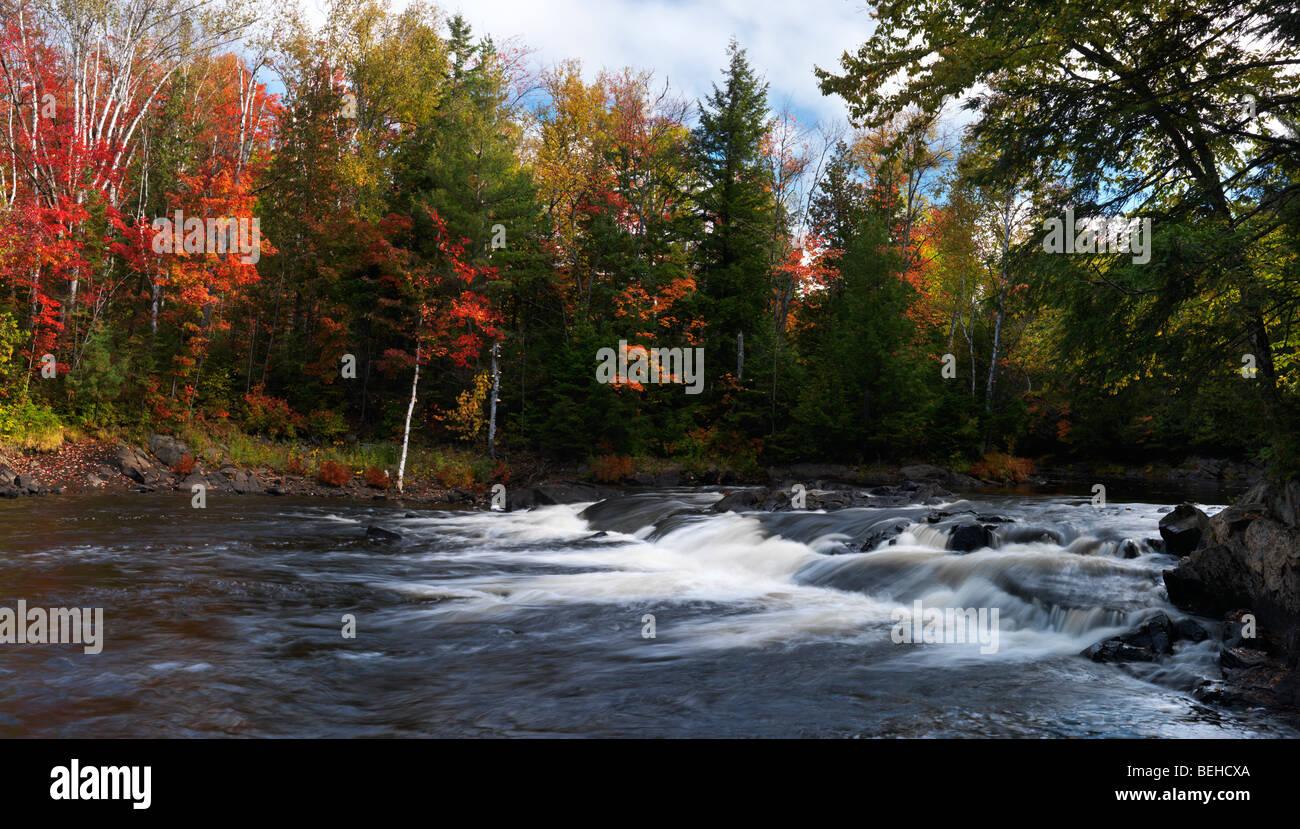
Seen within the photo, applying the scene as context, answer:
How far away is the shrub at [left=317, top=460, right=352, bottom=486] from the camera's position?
75.6 ft

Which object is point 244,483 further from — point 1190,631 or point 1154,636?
point 1190,631

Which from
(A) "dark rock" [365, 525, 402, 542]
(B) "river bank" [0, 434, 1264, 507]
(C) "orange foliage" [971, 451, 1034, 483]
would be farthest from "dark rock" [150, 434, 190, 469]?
(C) "orange foliage" [971, 451, 1034, 483]

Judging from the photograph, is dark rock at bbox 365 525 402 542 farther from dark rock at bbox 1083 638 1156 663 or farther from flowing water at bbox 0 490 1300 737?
dark rock at bbox 1083 638 1156 663

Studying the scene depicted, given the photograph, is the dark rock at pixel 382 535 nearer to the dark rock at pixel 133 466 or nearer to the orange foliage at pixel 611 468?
the dark rock at pixel 133 466

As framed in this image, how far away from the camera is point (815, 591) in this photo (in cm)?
1105

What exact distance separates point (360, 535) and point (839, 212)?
2919 cm

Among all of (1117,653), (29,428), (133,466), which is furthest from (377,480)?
(1117,653)

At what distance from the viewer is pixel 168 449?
870 inches

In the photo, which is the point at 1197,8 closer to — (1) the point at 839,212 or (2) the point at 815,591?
(2) the point at 815,591

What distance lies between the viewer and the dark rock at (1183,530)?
1026 cm

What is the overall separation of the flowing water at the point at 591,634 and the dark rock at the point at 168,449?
695 centimetres

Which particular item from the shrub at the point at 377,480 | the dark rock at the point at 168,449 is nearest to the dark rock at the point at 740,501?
the shrub at the point at 377,480

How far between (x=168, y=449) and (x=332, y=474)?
4.57 meters
